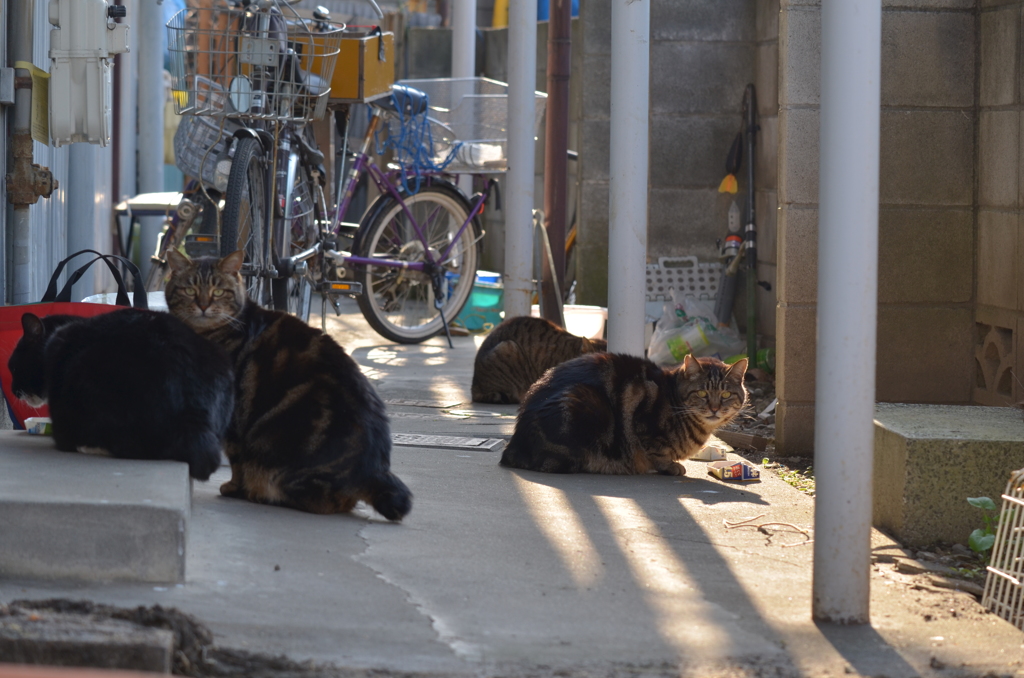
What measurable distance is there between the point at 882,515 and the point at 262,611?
2.16 metres

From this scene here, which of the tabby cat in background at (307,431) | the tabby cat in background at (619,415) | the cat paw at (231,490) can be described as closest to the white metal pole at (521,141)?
the tabby cat in background at (619,415)

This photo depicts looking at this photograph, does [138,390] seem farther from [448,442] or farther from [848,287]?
[448,442]

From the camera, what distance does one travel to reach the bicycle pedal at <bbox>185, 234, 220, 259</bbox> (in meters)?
5.88

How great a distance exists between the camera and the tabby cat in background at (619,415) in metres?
4.21

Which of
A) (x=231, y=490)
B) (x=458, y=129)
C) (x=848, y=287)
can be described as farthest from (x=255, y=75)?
(x=848, y=287)

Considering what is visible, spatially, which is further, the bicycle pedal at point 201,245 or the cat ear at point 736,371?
the bicycle pedal at point 201,245

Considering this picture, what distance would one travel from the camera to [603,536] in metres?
3.37

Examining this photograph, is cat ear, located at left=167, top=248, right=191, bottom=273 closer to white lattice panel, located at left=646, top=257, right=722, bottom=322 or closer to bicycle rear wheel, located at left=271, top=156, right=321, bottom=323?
bicycle rear wheel, located at left=271, top=156, right=321, bottom=323

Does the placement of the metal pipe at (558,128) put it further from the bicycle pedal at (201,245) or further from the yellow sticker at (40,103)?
the yellow sticker at (40,103)

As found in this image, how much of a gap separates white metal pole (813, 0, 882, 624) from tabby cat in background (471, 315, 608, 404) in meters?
2.97

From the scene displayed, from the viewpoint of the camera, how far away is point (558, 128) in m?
7.69

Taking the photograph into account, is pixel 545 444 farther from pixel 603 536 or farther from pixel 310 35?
pixel 310 35

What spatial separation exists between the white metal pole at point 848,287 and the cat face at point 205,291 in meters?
1.85

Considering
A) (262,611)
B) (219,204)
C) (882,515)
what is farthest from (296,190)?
(262,611)
